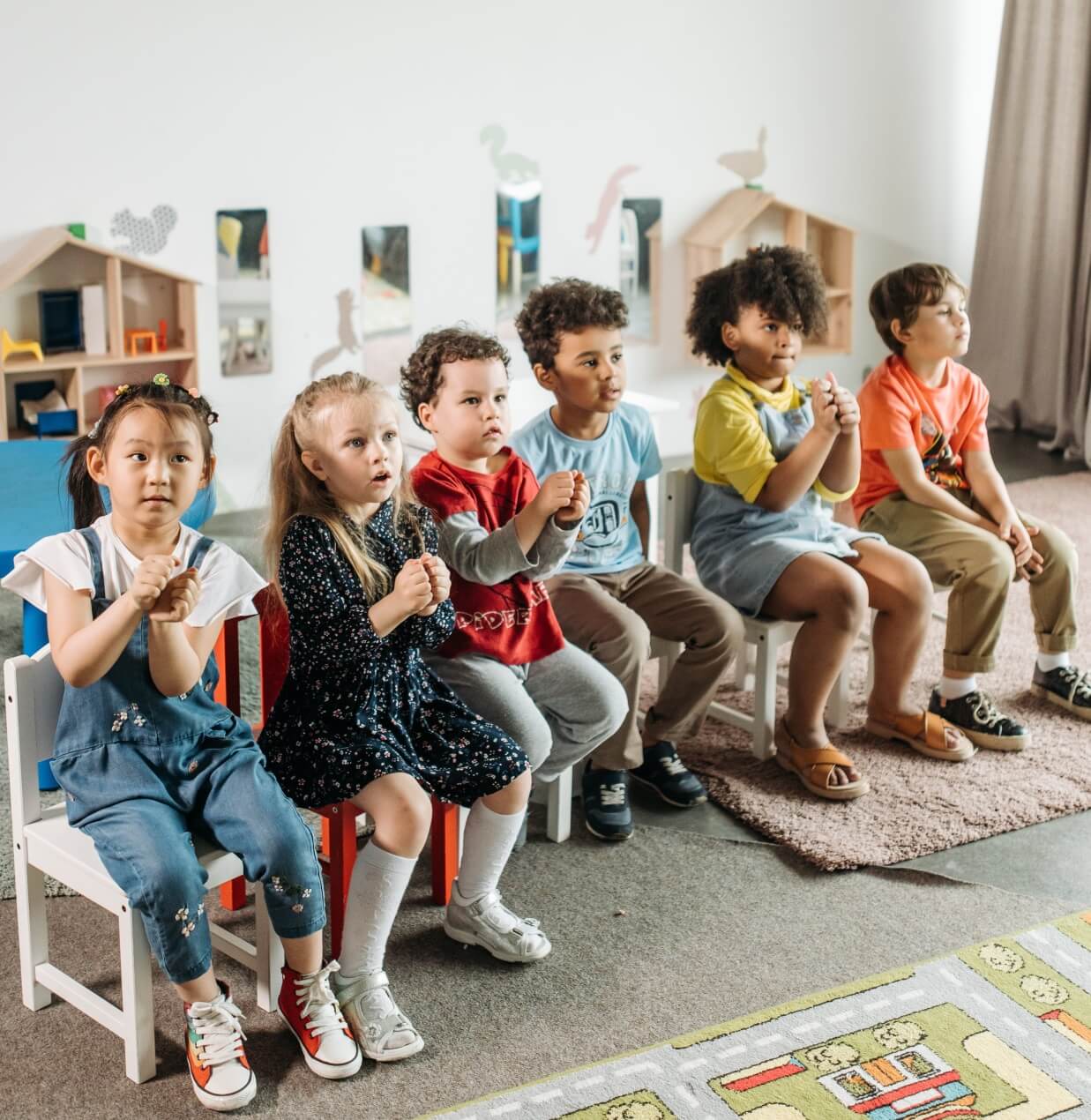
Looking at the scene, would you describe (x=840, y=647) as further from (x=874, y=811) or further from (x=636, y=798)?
(x=636, y=798)

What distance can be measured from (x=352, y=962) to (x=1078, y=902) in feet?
3.44

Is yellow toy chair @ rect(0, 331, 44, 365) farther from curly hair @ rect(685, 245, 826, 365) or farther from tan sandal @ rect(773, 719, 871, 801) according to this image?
tan sandal @ rect(773, 719, 871, 801)

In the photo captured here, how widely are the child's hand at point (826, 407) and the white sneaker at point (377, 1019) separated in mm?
1105

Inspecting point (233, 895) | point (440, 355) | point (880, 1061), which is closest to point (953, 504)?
point (440, 355)

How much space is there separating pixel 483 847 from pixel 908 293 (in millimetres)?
1328

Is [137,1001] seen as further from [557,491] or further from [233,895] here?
[557,491]

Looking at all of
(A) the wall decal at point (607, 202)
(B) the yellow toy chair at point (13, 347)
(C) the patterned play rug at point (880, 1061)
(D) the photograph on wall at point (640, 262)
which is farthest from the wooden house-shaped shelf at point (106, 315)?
(C) the patterned play rug at point (880, 1061)

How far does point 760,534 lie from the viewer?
2504 mm

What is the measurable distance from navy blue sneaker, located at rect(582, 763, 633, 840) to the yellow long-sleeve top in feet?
1.75

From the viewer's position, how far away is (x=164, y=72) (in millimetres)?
3553

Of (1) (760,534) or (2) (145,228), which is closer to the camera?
(1) (760,534)

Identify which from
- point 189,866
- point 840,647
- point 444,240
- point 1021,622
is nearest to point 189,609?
point 189,866

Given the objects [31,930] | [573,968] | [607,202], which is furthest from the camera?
[607,202]

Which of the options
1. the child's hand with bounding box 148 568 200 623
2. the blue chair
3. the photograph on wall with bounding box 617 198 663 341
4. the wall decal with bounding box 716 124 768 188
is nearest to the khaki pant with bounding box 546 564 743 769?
the child's hand with bounding box 148 568 200 623
